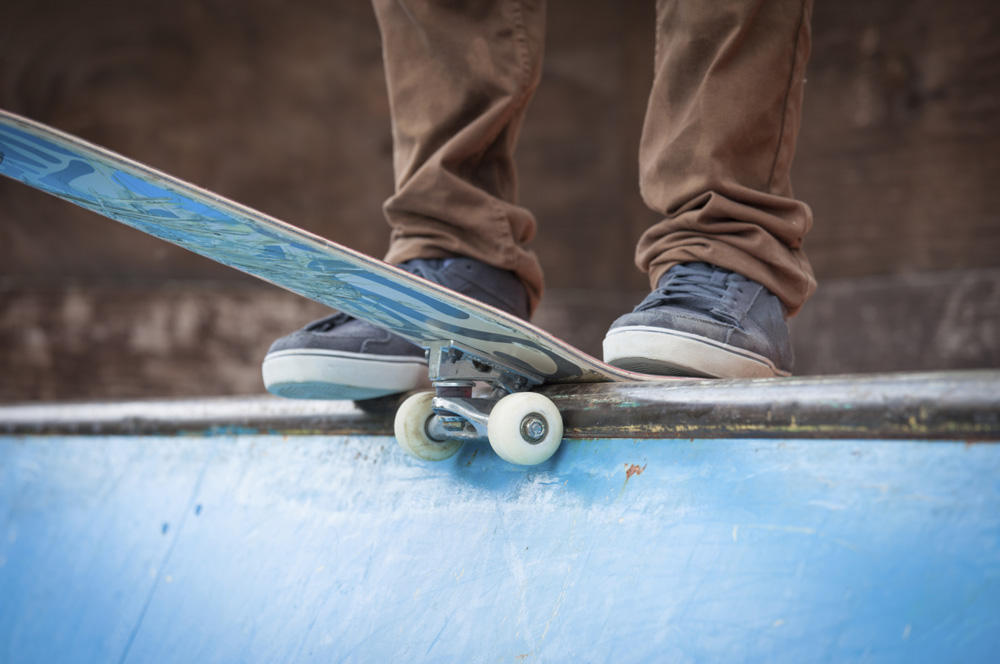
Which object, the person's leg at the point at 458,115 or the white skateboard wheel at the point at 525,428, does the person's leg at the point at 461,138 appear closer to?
the person's leg at the point at 458,115

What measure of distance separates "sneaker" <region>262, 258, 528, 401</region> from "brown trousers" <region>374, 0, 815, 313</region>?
4cm

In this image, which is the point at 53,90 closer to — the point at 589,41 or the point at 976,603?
the point at 589,41

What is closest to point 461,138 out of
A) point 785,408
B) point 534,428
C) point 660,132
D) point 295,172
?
point 660,132

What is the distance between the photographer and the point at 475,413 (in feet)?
2.05

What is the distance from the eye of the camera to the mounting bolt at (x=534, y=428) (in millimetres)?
587

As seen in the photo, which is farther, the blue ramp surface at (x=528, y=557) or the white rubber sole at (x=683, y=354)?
the white rubber sole at (x=683, y=354)

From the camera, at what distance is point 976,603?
15.1 inches

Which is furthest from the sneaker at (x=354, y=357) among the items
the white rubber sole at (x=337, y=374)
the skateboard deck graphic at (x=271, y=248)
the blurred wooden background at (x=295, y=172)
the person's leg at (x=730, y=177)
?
the blurred wooden background at (x=295, y=172)

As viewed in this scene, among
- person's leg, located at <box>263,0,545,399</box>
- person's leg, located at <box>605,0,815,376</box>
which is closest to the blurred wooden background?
person's leg, located at <box>263,0,545,399</box>

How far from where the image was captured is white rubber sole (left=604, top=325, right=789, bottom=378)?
0.68 m

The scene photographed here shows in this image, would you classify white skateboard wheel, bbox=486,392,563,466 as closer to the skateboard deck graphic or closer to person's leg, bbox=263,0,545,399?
the skateboard deck graphic

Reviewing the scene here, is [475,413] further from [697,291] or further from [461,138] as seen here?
[461,138]

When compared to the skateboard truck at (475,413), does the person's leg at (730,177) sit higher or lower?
higher

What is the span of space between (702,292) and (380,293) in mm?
325
